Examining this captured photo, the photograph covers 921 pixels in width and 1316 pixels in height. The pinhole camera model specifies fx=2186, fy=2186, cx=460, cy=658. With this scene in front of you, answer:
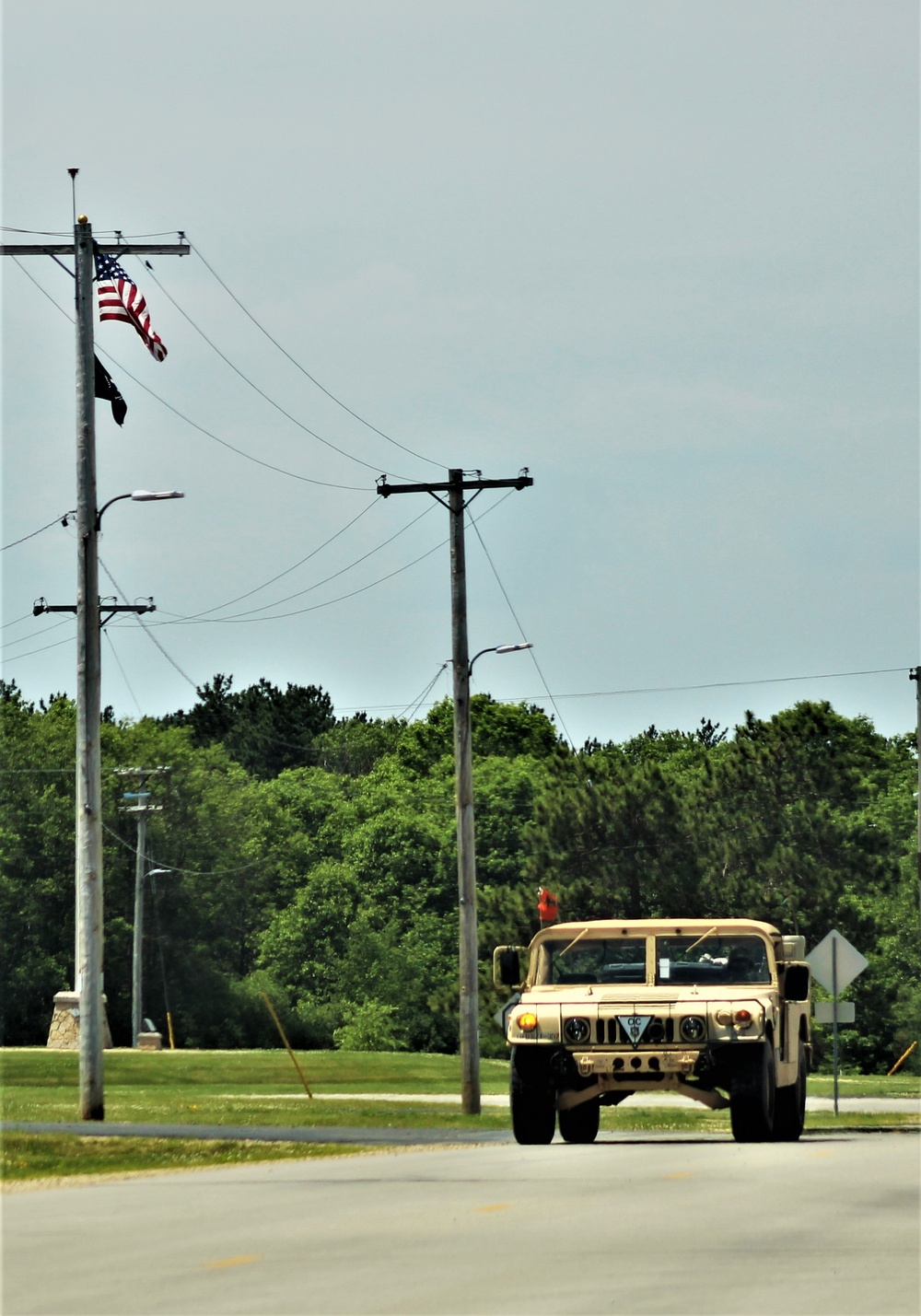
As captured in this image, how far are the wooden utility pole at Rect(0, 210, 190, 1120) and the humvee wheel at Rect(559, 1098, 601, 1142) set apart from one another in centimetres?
664

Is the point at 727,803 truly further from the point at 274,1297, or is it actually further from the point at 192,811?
the point at 274,1297

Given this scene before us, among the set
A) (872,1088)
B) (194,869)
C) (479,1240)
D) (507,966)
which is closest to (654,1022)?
(507,966)

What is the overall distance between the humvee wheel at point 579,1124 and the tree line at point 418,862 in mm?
53090

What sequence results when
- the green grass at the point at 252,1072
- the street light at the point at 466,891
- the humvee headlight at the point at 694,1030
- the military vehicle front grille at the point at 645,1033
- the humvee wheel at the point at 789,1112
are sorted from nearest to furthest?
the humvee headlight at the point at 694,1030 → the military vehicle front grille at the point at 645,1033 → the humvee wheel at the point at 789,1112 → the street light at the point at 466,891 → the green grass at the point at 252,1072

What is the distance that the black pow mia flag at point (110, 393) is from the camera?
93.4ft

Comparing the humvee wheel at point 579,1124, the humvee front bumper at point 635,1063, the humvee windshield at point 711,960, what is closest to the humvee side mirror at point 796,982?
the humvee windshield at point 711,960

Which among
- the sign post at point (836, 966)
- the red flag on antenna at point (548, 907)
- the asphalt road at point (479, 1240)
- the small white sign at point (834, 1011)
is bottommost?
the asphalt road at point (479, 1240)

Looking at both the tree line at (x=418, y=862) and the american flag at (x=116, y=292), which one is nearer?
the american flag at (x=116, y=292)

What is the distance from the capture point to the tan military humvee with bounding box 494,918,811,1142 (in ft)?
65.8

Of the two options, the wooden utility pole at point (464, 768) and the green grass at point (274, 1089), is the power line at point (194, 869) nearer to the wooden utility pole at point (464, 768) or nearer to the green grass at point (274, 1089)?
the green grass at point (274, 1089)

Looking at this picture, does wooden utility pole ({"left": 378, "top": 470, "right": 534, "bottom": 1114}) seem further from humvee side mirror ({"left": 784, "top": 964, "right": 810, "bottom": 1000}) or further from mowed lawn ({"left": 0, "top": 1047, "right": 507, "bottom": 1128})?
humvee side mirror ({"left": 784, "top": 964, "right": 810, "bottom": 1000})

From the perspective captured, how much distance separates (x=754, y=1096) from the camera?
66.6 ft

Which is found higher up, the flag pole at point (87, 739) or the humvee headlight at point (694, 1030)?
the flag pole at point (87, 739)

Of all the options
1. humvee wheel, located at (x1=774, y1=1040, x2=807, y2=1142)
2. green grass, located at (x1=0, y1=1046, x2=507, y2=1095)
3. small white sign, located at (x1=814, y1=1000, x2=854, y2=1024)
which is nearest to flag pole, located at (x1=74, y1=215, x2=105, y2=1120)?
humvee wheel, located at (x1=774, y1=1040, x2=807, y2=1142)
